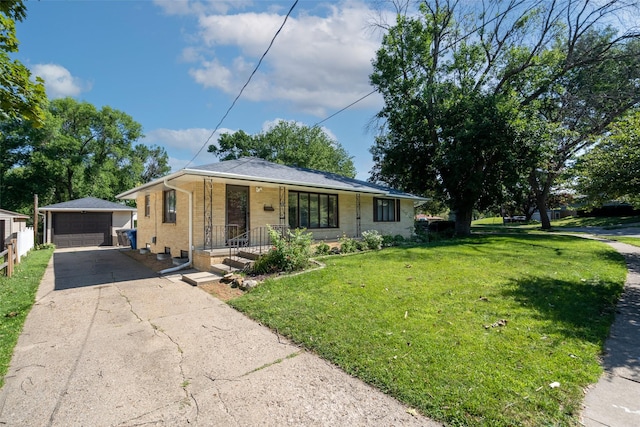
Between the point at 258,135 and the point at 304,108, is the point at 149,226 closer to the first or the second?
the point at 304,108

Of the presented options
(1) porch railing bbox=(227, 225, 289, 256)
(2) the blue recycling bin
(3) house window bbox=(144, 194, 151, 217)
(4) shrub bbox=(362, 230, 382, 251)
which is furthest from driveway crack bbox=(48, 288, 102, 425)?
(2) the blue recycling bin

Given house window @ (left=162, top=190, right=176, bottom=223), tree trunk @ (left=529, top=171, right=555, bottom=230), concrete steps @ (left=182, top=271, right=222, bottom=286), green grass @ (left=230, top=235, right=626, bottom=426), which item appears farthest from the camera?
tree trunk @ (left=529, top=171, right=555, bottom=230)

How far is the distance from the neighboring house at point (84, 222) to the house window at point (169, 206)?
1036cm

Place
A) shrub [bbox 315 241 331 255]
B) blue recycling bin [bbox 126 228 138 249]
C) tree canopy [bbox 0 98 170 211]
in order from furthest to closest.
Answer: tree canopy [bbox 0 98 170 211] → blue recycling bin [bbox 126 228 138 249] → shrub [bbox 315 241 331 255]

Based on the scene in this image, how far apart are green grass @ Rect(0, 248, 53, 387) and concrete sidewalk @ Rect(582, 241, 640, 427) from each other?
5.75 metres

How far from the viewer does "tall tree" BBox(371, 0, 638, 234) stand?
15.5 metres

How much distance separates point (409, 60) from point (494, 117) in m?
6.37

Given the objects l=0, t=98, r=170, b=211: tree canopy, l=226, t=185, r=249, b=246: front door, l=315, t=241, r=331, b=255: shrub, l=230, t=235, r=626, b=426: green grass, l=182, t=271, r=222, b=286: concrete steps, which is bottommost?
l=230, t=235, r=626, b=426: green grass

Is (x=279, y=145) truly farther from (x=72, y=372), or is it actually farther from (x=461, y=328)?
(x=72, y=372)

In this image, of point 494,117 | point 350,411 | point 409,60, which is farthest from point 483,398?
point 409,60

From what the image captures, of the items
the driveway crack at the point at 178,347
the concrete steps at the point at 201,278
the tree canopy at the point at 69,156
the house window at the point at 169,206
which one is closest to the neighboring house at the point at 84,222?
the tree canopy at the point at 69,156

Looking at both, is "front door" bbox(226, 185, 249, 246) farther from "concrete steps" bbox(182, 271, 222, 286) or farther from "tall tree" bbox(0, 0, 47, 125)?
"tall tree" bbox(0, 0, 47, 125)

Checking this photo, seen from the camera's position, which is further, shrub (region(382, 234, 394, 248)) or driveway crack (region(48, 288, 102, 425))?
shrub (region(382, 234, 394, 248))

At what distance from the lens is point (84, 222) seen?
19.4 m
